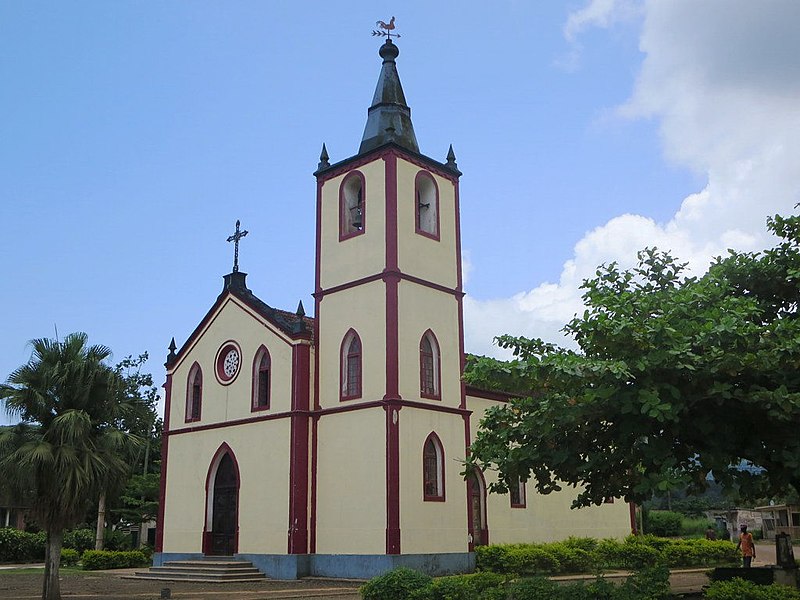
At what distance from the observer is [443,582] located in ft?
48.8

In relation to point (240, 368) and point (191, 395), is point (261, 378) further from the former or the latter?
point (191, 395)

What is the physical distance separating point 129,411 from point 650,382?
1178 centimetres

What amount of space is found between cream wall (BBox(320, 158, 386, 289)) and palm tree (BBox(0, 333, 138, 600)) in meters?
9.91

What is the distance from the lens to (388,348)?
83.6 feet

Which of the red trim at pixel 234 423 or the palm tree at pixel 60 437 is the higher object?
the red trim at pixel 234 423

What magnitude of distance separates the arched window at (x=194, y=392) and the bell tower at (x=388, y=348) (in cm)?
593

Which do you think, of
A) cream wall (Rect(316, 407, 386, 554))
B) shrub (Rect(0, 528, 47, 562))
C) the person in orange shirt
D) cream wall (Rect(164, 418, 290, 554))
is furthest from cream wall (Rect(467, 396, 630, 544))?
shrub (Rect(0, 528, 47, 562))

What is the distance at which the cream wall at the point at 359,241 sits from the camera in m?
27.1

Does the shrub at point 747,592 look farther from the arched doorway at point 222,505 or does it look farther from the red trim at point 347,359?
the arched doorway at point 222,505

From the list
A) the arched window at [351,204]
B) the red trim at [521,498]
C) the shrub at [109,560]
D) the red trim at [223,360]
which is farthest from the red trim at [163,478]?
the red trim at [521,498]

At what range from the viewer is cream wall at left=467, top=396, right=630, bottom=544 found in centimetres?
2855

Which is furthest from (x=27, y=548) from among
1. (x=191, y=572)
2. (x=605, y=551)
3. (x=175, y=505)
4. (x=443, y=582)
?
(x=443, y=582)

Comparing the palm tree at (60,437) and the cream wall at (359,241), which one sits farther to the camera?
the cream wall at (359,241)

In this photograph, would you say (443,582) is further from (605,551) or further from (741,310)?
(605,551)
